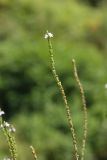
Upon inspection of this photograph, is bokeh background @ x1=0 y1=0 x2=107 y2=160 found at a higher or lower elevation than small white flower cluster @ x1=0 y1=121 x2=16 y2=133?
higher

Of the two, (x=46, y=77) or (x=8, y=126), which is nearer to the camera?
(x=8, y=126)

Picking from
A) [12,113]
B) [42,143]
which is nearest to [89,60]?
[12,113]

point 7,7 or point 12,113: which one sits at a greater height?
point 7,7

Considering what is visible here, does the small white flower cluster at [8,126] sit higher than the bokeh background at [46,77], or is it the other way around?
the bokeh background at [46,77]

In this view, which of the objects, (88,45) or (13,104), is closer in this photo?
(13,104)

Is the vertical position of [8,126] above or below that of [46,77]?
below

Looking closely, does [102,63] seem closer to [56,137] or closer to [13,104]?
[13,104]

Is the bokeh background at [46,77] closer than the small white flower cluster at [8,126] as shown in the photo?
No

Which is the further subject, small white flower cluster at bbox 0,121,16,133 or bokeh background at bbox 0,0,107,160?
bokeh background at bbox 0,0,107,160
